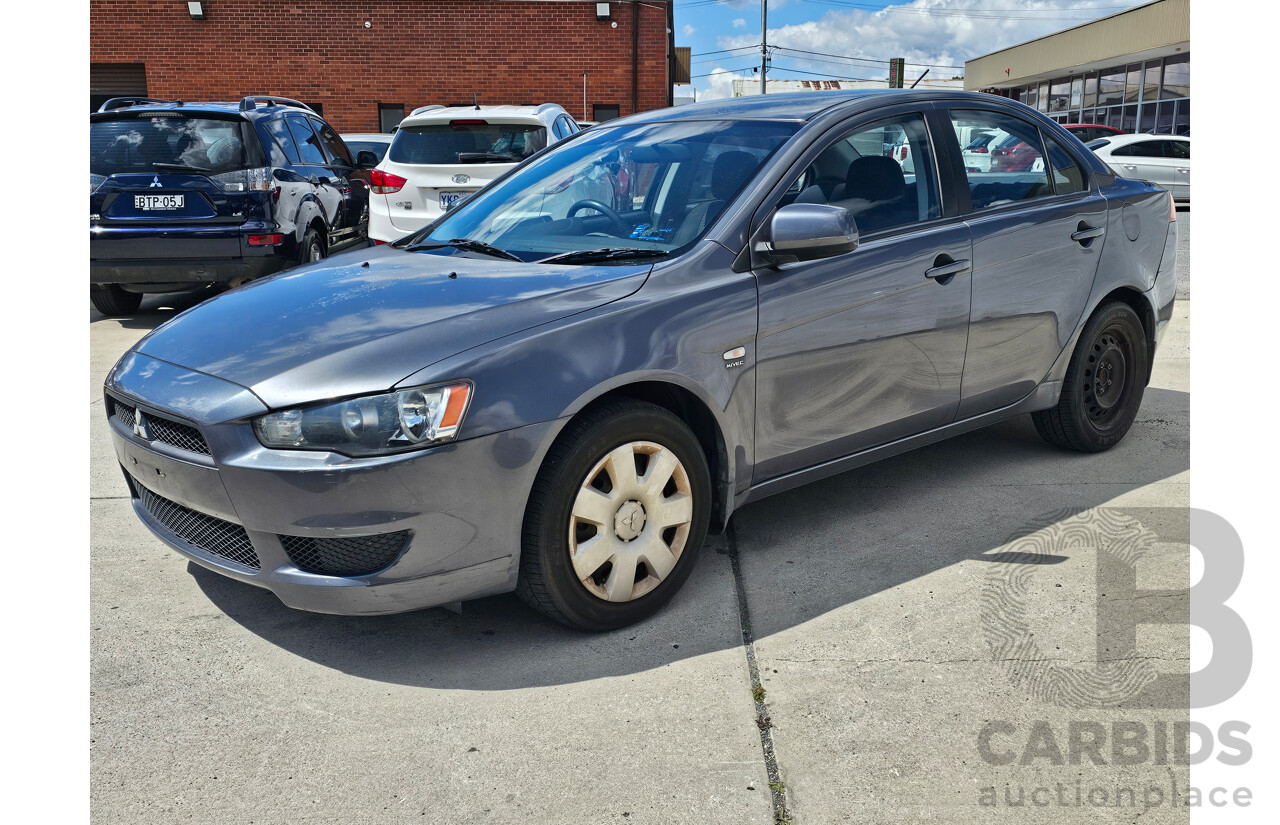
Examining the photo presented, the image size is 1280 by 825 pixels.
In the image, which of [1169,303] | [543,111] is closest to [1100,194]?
[1169,303]

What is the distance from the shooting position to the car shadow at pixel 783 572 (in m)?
3.20

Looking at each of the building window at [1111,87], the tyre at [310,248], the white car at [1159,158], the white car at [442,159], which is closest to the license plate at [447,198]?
the white car at [442,159]

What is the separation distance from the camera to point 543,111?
9.36m

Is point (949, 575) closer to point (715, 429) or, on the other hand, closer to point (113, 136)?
point (715, 429)

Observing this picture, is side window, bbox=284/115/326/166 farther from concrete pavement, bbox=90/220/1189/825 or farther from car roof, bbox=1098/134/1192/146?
car roof, bbox=1098/134/1192/146

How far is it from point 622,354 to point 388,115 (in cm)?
2219

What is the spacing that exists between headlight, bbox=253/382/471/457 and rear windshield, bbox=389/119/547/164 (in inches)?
253

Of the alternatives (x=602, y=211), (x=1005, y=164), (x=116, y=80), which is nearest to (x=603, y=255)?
→ (x=602, y=211)

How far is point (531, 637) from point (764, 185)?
170 cm

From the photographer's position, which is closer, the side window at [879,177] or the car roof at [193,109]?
the side window at [879,177]

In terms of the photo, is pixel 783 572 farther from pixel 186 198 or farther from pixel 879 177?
pixel 186 198

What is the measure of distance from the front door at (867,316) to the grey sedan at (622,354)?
0.04 ft

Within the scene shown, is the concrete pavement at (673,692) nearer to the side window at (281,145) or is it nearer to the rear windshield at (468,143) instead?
the side window at (281,145)

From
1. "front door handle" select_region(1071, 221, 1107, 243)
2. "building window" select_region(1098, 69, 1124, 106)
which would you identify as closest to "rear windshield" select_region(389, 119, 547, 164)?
"front door handle" select_region(1071, 221, 1107, 243)
